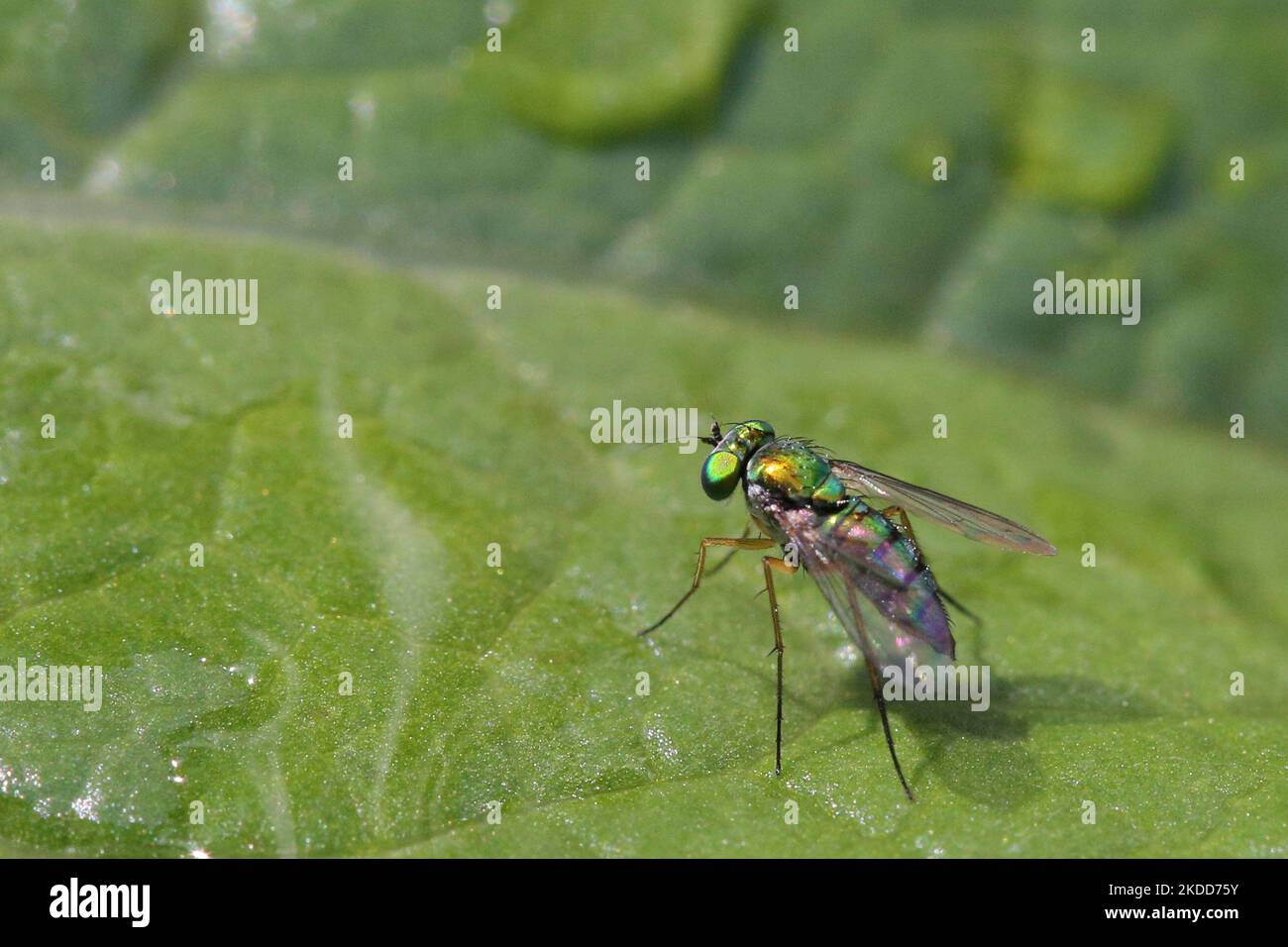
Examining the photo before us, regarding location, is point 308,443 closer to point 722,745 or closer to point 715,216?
point 722,745

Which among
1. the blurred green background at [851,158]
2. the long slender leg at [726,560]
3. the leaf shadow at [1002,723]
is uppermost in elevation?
the blurred green background at [851,158]

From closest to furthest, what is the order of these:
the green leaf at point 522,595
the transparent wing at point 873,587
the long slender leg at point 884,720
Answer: the green leaf at point 522,595 < the long slender leg at point 884,720 < the transparent wing at point 873,587

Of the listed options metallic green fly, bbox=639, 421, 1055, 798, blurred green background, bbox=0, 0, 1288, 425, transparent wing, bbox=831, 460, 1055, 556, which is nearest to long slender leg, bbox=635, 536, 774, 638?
metallic green fly, bbox=639, 421, 1055, 798

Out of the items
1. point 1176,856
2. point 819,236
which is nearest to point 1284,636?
point 1176,856

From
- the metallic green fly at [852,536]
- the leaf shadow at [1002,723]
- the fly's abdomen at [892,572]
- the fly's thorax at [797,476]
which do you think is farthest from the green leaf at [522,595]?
the fly's thorax at [797,476]

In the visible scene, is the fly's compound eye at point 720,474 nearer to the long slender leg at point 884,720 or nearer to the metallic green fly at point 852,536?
the metallic green fly at point 852,536

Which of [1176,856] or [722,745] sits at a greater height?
[722,745]
